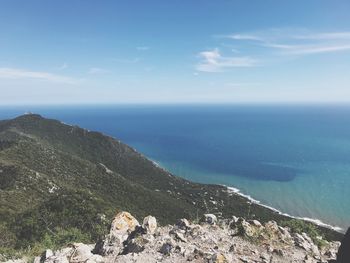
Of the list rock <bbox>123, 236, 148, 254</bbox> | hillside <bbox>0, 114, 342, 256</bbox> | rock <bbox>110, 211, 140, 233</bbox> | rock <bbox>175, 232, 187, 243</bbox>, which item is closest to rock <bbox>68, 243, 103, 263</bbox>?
rock <bbox>123, 236, 148, 254</bbox>

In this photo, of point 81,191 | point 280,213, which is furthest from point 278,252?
point 280,213

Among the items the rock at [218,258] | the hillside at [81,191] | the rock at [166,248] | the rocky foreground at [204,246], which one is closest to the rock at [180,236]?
the rocky foreground at [204,246]

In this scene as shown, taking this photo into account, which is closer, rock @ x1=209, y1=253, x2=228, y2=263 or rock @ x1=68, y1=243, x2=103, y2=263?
rock @ x1=209, y1=253, x2=228, y2=263

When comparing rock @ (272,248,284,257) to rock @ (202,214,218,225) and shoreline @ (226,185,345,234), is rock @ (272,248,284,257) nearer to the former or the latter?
rock @ (202,214,218,225)

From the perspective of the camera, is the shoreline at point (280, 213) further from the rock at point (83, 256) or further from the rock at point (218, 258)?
the rock at point (83, 256)

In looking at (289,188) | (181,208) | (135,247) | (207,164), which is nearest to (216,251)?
(135,247)

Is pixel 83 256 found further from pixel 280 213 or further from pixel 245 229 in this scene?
pixel 280 213
